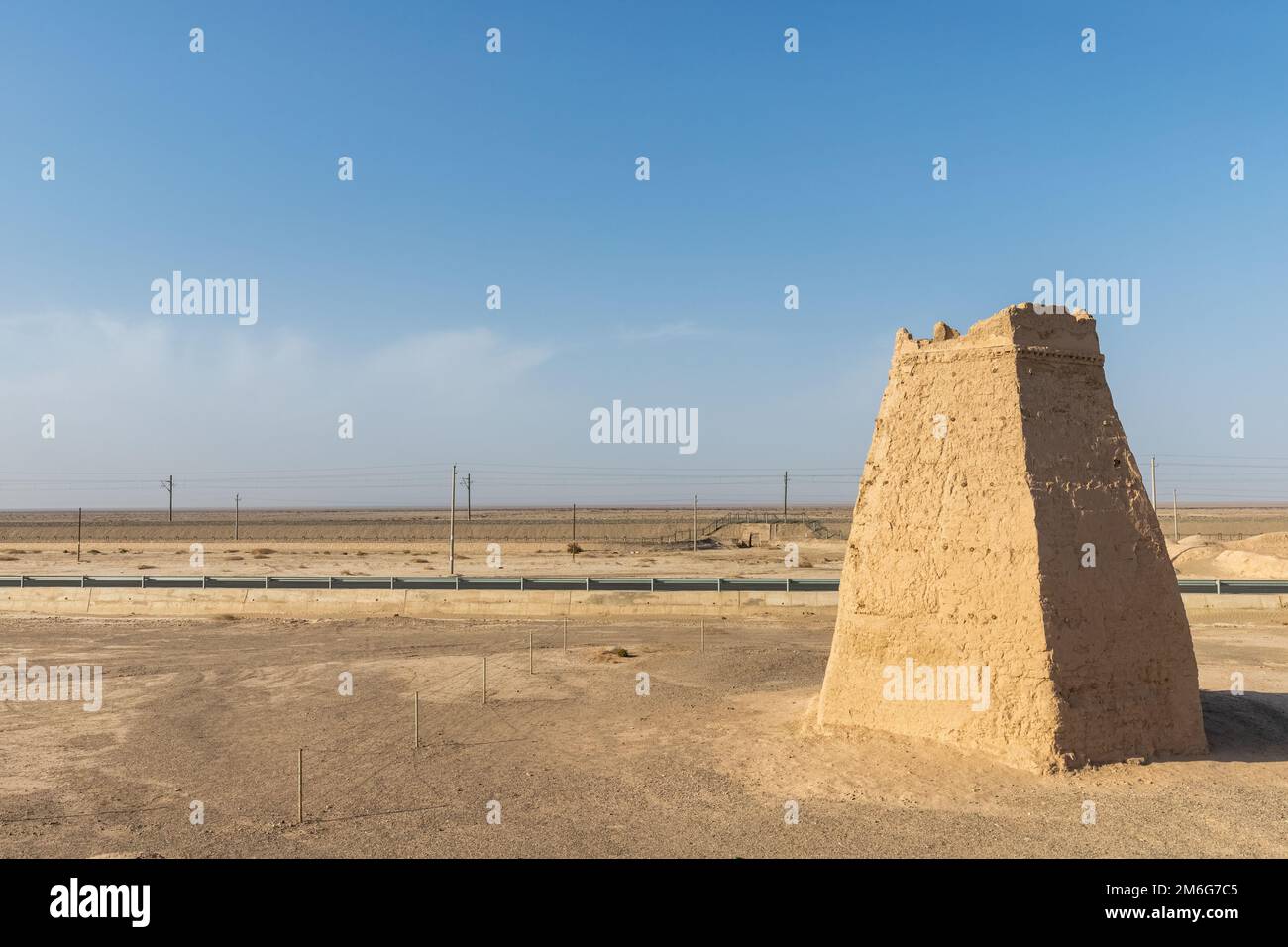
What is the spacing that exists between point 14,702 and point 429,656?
848 centimetres

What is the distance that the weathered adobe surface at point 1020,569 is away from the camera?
1097cm

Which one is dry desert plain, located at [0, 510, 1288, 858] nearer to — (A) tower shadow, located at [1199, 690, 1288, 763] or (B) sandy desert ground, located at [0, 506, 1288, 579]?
(A) tower shadow, located at [1199, 690, 1288, 763]

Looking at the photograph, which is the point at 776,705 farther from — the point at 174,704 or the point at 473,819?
the point at 174,704

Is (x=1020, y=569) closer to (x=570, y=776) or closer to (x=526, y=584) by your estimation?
(x=570, y=776)

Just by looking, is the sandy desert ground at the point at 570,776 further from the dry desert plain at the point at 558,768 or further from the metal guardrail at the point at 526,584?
the metal guardrail at the point at 526,584

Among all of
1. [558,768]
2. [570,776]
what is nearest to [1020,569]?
[570,776]

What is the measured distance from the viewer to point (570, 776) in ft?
39.3

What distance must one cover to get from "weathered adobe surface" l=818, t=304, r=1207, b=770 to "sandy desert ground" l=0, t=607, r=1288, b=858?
0.53m

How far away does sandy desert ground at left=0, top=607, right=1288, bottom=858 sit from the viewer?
9430 millimetres

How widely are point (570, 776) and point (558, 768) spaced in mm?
440

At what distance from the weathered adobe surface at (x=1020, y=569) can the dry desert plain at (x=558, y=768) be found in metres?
0.54

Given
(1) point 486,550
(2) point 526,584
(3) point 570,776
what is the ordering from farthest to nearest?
(1) point 486,550 → (2) point 526,584 → (3) point 570,776

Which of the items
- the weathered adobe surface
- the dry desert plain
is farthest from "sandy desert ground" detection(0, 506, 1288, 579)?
the weathered adobe surface

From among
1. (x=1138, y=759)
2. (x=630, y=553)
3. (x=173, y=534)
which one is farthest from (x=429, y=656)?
(x=173, y=534)
